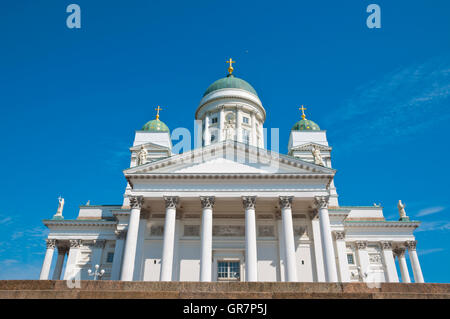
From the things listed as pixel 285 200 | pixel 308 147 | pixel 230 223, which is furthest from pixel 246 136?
pixel 285 200

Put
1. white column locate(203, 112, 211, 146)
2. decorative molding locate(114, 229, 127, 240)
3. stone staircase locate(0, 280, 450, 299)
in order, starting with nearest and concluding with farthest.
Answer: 1. stone staircase locate(0, 280, 450, 299)
2. decorative molding locate(114, 229, 127, 240)
3. white column locate(203, 112, 211, 146)

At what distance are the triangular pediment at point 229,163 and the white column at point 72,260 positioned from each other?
493 inches

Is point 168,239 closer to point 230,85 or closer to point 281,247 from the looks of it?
point 281,247

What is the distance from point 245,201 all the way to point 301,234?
18.7ft

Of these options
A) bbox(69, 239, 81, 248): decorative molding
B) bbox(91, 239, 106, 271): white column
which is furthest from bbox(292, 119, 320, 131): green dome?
bbox(69, 239, 81, 248): decorative molding

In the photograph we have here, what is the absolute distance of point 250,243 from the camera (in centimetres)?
2134

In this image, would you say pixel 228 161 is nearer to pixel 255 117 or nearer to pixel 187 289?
pixel 187 289

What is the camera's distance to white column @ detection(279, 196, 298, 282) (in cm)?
2047

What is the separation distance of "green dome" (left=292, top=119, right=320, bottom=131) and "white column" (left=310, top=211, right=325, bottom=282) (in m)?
18.5

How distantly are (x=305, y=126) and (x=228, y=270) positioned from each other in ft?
74.9

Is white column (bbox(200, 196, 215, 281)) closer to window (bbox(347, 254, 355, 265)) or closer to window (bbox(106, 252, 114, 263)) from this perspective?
window (bbox(106, 252, 114, 263))

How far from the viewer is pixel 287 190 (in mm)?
23359

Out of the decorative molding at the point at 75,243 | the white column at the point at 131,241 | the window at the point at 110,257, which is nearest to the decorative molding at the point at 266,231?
the white column at the point at 131,241
